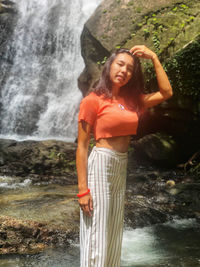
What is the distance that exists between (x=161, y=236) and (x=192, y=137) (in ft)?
12.6

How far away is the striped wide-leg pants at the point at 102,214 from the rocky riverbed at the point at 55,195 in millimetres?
1783

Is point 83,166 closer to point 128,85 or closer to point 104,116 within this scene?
point 104,116

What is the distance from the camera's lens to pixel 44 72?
14633 mm

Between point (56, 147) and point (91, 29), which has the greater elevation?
point (91, 29)

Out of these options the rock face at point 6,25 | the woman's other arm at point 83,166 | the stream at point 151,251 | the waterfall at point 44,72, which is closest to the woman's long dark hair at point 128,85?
the woman's other arm at point 83,166

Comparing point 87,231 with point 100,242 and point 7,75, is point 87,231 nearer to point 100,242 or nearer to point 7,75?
point 100,242

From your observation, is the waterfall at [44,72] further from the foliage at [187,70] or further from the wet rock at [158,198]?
the foliage at [187,70]

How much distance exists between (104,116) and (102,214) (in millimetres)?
668

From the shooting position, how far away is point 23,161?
309 inches

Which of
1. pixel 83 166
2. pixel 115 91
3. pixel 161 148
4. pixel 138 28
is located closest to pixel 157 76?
pixel 115 91

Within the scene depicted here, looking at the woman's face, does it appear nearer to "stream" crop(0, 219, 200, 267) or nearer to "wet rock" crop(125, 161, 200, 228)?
"stream" crop(0, 219, 200, 267)

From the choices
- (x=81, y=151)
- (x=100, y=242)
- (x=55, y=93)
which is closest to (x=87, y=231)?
(x=100, y=242)

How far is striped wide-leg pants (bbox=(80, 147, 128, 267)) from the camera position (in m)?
1.97

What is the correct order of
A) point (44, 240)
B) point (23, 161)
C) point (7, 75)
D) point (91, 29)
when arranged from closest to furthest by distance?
point (44, 240) → point (23, 161) → point (91, 29) → point (7, 75)
